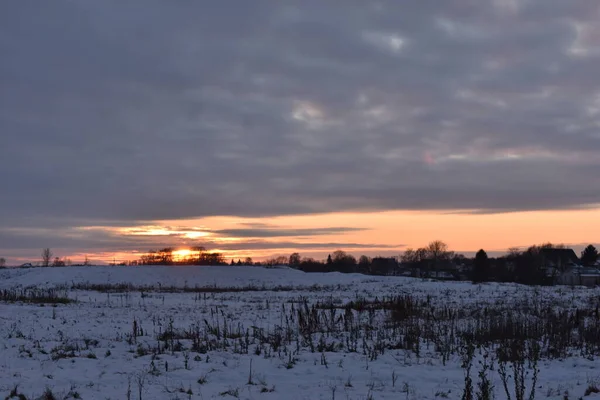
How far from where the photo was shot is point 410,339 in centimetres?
1325

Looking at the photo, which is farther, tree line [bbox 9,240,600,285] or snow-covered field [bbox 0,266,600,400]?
tree line [bbox 9,240,600,285]

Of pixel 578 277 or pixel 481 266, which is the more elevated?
pixel 481 266

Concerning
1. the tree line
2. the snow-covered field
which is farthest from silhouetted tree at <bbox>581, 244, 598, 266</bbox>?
the snow-covered field

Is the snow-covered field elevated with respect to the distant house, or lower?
elevated

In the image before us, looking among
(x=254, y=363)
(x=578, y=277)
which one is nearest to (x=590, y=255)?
(x=578, y=277)

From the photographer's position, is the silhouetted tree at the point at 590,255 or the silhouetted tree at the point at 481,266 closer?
the silhouetted tree at the point at 481,266

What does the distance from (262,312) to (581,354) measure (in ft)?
42.6

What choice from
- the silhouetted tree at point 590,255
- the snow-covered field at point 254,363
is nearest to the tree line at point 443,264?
the silhouetted tree at point 590,255

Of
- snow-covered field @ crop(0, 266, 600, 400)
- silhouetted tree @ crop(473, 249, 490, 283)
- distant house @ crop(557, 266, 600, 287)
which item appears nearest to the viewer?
snow-covered field @ crop(0, 266, 600, 400)

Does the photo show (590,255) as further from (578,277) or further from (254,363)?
(254,363)

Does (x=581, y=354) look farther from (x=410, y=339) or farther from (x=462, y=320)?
(x=462, y=320)

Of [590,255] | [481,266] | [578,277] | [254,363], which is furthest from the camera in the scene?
[590,255]

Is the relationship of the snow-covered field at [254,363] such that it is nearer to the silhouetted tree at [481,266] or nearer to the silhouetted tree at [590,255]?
the silhouetted tree at [481,266]

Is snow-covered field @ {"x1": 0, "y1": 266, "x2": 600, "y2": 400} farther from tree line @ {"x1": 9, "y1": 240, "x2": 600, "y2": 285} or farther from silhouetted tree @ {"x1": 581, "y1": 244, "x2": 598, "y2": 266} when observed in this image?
silhouetted tree @ {"x1": 581, "y1": 244, "x2": 598, "y2": 266}
